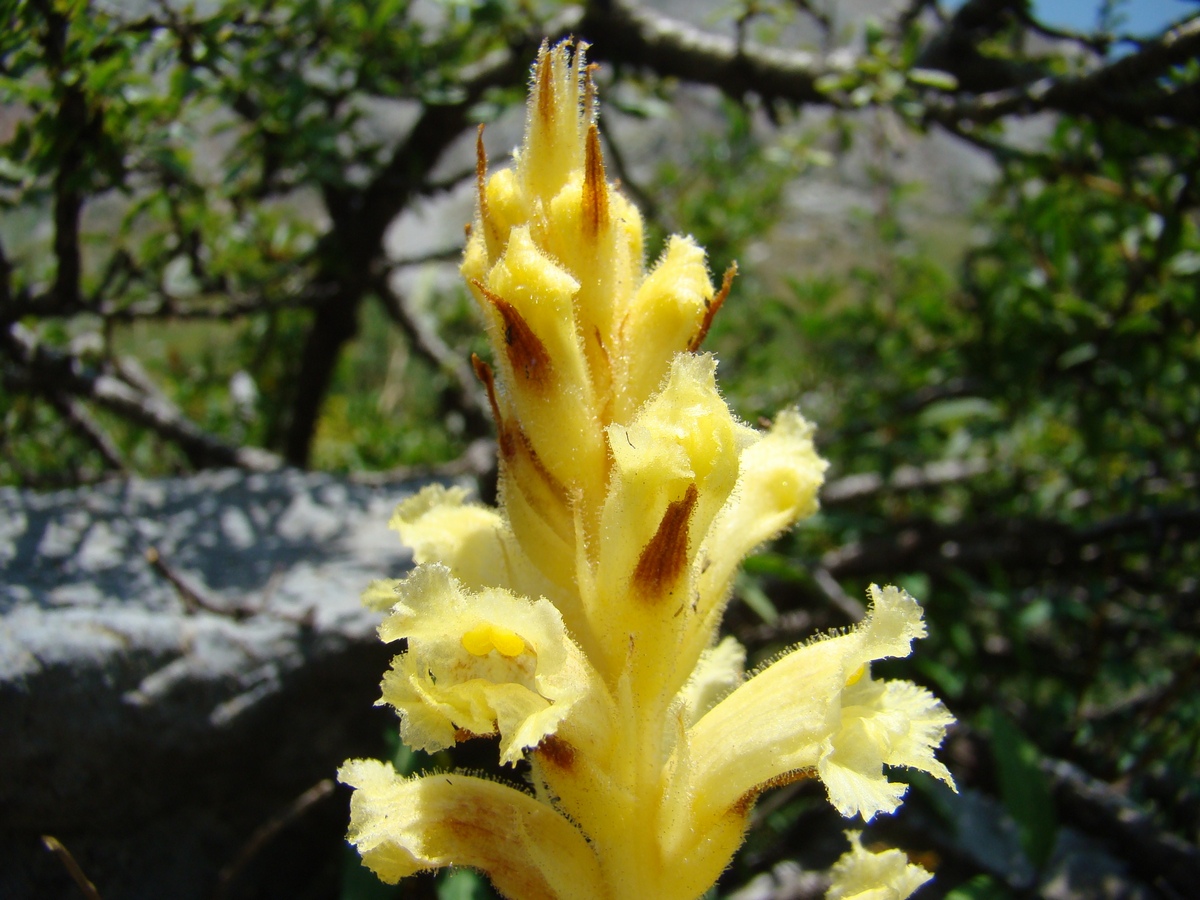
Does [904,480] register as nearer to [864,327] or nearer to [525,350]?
[864,327]

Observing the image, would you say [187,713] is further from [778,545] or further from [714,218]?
[714,218]

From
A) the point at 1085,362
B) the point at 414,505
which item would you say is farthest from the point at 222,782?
the point at 1085,362

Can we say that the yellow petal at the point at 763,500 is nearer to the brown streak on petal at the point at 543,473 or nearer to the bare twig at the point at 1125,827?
the brown streak on petal at the point at 543,473

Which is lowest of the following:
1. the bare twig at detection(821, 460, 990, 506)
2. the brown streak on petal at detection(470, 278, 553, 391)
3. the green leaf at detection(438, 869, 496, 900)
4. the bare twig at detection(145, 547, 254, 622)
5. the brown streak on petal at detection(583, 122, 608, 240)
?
the green leaf at detection(438, 869, 496, 900)

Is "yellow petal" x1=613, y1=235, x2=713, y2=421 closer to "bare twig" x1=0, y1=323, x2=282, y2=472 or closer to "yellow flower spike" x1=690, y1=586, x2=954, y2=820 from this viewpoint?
"yellow flower spike" x1=690, y1=586, x2=954, y2=820

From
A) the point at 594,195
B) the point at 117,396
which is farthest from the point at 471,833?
the point at 117,396

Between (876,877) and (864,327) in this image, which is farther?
(864,327)

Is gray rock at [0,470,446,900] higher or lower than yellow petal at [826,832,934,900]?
lower

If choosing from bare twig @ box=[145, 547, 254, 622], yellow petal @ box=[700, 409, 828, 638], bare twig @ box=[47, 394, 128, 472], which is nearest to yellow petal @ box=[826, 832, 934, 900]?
yellow petal @ box=[700, 409, 828, 638]
